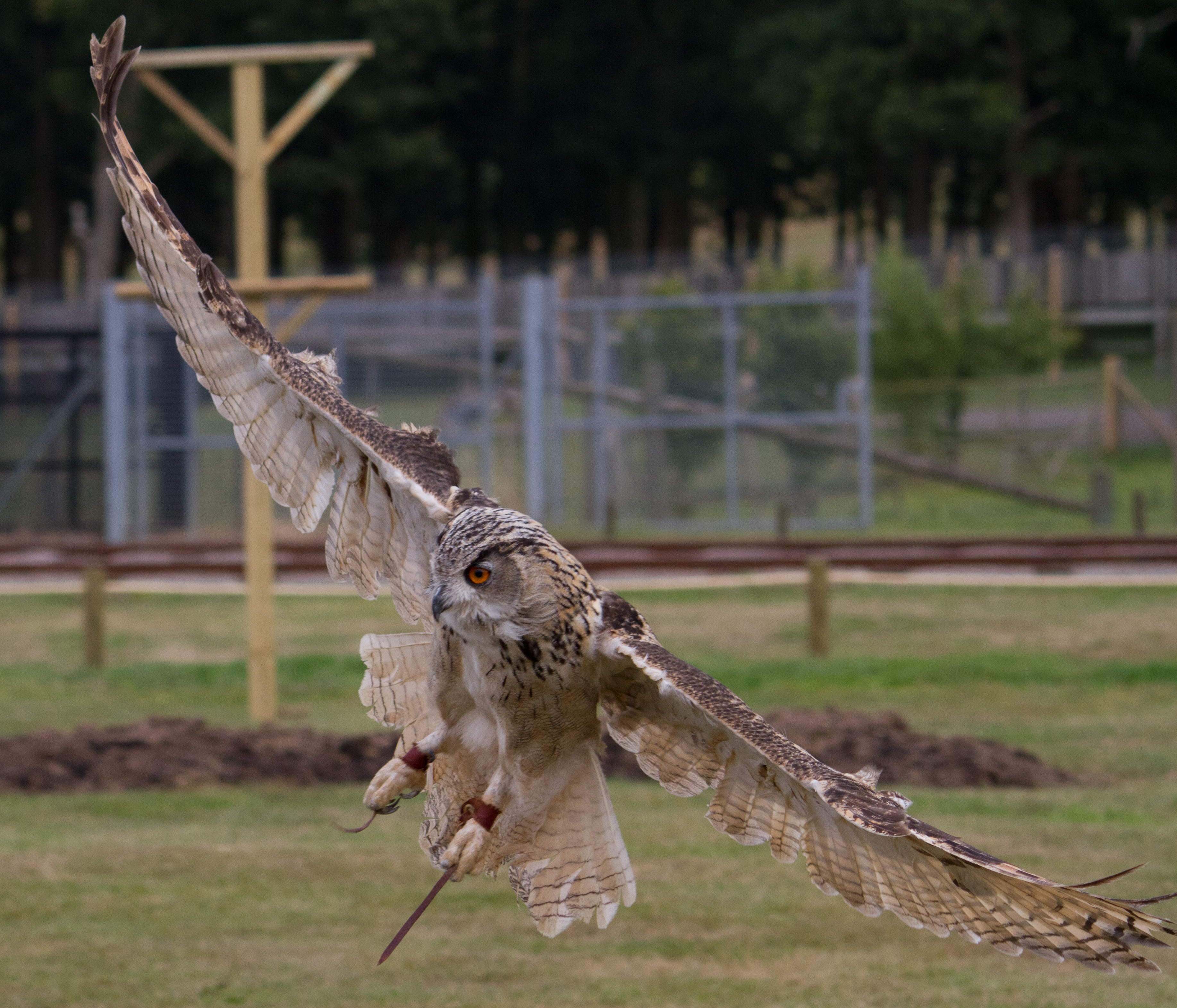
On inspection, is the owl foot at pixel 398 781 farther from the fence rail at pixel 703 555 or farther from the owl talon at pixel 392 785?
the fence rail at pixel 703 555

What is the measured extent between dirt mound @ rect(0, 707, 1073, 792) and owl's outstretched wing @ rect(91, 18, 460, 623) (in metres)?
4.38

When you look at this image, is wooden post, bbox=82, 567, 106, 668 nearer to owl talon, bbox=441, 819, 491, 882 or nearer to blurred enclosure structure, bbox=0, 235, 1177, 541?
blurred enclosure structure, bbox=0, 235, 1177, 541

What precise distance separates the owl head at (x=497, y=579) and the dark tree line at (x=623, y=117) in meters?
39.0

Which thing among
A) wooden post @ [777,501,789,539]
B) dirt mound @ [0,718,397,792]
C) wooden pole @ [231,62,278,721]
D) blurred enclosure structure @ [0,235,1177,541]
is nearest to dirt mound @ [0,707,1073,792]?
dirt mound @ [0,718,397,792]

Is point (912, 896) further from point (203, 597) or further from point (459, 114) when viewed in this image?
point (459, 114)

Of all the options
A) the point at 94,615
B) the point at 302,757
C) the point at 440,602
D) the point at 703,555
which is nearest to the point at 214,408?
the point at 703,555

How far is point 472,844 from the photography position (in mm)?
4750

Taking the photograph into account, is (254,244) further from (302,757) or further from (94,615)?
(94,615)

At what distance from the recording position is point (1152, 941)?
3799 millimetres

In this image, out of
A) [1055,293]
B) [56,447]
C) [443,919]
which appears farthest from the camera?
[1055,293]

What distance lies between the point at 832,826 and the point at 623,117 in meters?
53.5

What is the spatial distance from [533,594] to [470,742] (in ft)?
2.17

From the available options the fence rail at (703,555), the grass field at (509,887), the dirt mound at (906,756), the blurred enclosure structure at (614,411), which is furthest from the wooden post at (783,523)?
the dirt mound at (906,756)

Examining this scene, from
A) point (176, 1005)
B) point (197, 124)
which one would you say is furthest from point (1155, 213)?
point (176, 1005)
